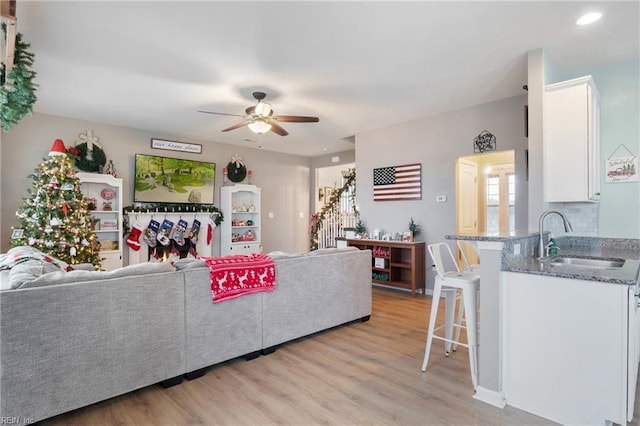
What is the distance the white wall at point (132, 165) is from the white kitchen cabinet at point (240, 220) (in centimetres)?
→ 23

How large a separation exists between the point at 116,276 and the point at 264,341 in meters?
1.36

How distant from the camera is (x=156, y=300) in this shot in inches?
95.1

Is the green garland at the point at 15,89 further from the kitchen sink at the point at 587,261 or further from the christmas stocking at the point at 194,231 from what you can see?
the kitchen sink at the point at 587,261

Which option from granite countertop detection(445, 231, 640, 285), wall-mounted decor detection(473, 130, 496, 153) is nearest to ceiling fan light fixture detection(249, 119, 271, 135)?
granite countertop detection(445, 231, 640, 285)

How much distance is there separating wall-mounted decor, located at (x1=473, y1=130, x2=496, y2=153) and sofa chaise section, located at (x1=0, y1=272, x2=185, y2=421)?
4.34 meters

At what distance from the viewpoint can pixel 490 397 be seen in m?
2.28

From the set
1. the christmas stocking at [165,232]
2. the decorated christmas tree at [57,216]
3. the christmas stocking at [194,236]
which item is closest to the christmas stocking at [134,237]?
the christmas stocking at [165,232]

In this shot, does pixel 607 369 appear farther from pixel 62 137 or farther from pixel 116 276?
pixel 62 137

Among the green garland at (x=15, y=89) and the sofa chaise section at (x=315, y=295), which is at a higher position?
the green garland at (x=15, y=89)

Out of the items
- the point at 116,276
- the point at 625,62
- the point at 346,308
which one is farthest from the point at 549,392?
the point at 625,62

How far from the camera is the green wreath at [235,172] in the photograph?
722cm

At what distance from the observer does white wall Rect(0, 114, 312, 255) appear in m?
4.87

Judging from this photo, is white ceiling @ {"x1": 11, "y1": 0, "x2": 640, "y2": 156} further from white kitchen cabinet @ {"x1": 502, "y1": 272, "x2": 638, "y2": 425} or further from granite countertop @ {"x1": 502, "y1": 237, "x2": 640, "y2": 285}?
white kitchen cabinet @ {"x1": 502, "y1": 272, "x2": 638, "y2": 425}

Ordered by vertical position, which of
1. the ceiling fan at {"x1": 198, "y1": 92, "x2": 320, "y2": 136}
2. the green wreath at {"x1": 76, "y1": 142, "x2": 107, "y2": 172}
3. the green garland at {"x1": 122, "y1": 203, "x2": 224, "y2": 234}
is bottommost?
the green garland at {"x1": 122, "y1": 203, "x2": 224, "y2": 234}
